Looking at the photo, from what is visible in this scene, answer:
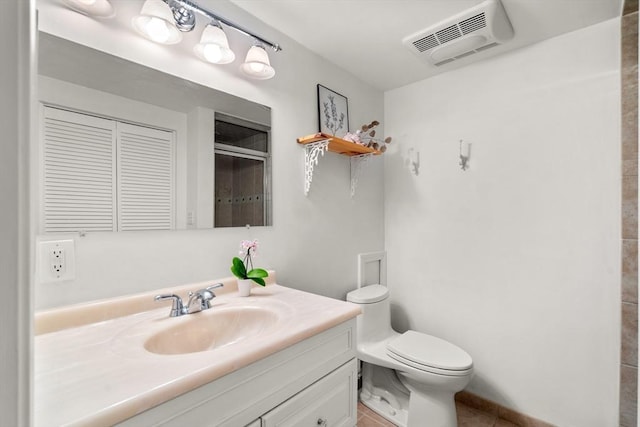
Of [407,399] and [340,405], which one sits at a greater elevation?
[340,405]

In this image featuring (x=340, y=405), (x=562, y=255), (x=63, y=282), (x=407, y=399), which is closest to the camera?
(x=63, y=282)

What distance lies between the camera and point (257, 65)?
4.57ft

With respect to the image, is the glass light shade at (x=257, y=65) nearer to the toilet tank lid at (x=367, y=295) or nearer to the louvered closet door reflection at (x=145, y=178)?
the louvered closet door reflection at (x=145, y=178)

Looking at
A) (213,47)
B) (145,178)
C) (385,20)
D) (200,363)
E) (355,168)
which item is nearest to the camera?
(200,363)

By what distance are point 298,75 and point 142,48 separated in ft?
2.68

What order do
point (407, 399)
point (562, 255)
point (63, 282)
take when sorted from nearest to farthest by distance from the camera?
point (63, 282) < point (562, 255) < point (407, 399)

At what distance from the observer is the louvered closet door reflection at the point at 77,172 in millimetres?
917

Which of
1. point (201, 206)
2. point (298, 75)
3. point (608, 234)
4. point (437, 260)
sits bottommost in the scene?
point (437, 260)

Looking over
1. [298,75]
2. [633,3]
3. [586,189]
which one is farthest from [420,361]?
[633,3]

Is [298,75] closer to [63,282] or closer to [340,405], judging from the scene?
[63,282]

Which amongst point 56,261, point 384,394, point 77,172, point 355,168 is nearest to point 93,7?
point 77,172

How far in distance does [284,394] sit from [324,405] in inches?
8.4

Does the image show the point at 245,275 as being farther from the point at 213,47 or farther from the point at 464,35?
the point at 464,35

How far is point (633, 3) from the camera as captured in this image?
1.36 m
